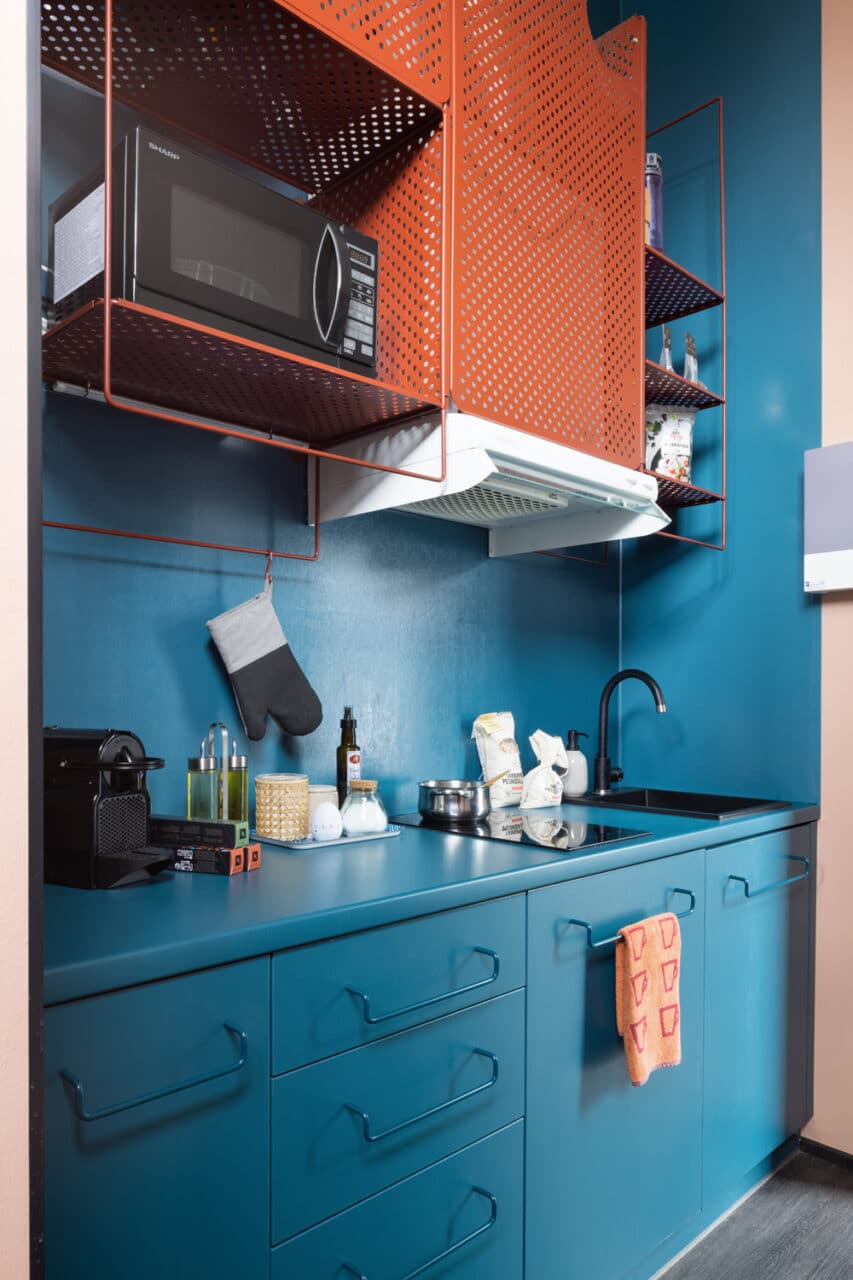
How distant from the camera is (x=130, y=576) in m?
1.55

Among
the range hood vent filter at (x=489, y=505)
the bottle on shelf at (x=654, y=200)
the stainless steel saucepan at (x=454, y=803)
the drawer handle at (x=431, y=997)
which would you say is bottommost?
the drawer handle at (x=431, y=997)

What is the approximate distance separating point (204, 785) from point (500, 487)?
84 centimetres

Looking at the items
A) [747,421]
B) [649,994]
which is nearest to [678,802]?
[649,994]

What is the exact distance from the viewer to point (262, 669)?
1685 mm

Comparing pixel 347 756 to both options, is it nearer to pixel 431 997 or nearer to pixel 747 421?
pixel 431 997

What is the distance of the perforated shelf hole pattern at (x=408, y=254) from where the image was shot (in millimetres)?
1614

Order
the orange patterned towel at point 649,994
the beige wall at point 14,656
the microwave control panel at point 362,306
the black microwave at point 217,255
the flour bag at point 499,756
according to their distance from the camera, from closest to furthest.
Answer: the beige wall at point 14,656 → the black microwave at point 217,255 → the microwave control panel at point 362,306 → the orange patterned towel at point 649,994 → the flour bag at point 499,756

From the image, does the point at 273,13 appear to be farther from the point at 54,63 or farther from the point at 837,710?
the point at 837,710

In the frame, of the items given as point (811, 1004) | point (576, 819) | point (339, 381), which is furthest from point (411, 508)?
point (811, 1004)

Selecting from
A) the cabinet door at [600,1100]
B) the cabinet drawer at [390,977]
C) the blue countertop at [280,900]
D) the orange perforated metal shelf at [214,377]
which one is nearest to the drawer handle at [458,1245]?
the cabinet door at [600,1100]

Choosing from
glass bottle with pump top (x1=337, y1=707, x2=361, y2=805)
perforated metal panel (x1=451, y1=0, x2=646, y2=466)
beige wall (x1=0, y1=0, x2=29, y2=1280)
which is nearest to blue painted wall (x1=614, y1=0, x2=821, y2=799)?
perforated metal panel (x1=451, y1=0, x2=646, y2=466)

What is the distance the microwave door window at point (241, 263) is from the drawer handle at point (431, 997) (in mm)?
976

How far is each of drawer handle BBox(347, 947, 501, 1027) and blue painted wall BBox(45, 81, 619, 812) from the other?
60 cm

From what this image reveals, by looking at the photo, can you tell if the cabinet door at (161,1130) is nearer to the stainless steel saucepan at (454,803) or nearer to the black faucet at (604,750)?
the stainless steel saucepan at (454,803)
